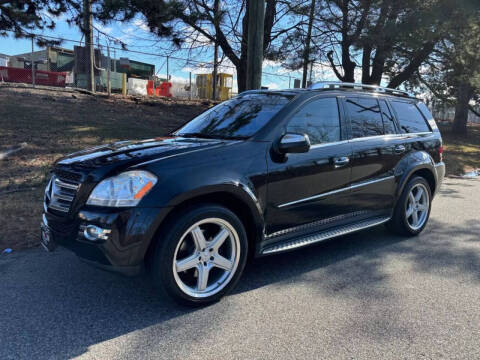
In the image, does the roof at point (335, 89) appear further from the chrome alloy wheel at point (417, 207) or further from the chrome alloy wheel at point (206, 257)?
the chrome alloy wheel at point (206, 257)

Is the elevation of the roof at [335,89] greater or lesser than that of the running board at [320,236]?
greater

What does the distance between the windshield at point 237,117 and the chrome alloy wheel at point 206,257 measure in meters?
0.95

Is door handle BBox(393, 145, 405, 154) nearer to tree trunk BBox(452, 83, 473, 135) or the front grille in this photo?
the front grille

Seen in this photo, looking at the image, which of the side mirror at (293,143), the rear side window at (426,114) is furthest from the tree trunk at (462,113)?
the side mirror at (293,143)

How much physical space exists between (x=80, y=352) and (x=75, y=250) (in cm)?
75

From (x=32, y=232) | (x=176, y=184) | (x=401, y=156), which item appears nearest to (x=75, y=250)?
(x=176, y=184)

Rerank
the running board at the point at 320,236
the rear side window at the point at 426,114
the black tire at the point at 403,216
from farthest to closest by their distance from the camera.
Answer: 1. the rear side window at the point at 426,114
2. the black tire at the point at 403,216
3. the running board at the point at 320,236

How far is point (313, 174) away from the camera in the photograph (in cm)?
398

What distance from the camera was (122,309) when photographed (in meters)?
3.29

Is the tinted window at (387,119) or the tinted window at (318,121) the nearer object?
the tinted window at (318,121)

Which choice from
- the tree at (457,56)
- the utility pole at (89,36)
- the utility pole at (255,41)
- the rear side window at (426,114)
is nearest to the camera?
the rear side window at (426,114)

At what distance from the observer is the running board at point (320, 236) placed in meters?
3.78

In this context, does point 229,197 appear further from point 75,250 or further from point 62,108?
point 62,108

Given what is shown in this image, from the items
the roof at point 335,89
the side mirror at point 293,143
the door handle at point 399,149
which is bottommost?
the door handle at point 399,149
